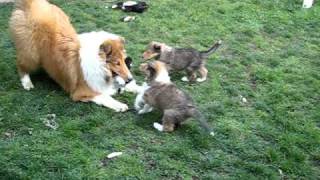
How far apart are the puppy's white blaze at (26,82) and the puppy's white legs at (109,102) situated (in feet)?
2.58

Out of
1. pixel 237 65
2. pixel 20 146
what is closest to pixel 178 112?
pixel 20 146

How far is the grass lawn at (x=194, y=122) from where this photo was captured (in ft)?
14.9

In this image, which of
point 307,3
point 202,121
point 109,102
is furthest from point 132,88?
point 307,3

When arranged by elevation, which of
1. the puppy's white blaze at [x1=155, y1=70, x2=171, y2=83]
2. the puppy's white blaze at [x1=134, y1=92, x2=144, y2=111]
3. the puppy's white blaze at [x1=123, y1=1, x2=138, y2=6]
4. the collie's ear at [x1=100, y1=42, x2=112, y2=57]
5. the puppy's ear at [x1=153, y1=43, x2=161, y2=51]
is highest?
the collie's ear at [x1=100, y1=42, x2=112, y2=57]

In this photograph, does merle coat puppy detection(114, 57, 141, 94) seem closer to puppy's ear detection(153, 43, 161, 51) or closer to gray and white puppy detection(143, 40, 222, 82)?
gray and white puppy detection(143, 40, 222, 82)

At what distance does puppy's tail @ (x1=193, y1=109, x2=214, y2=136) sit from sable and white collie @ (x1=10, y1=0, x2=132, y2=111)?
0.85 metres

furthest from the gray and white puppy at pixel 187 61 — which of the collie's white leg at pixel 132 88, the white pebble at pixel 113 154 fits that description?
the white pebble at pixel 113 154

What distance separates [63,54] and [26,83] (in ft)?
2.06

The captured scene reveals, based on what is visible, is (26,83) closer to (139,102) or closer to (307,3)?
(139,102)

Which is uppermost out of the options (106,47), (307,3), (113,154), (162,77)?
(106,47)

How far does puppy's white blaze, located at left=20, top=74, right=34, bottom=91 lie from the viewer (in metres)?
5.65

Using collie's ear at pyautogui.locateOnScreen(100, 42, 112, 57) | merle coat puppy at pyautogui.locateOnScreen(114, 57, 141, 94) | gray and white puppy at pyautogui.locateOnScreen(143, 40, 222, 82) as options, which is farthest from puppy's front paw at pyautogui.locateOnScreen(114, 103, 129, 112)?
gray and white puppy at pyautogui.locateOnScreen(143, 40, 222, 82)

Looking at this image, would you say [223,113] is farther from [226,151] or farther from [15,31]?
[15,31]

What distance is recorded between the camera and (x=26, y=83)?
5.67 meters
